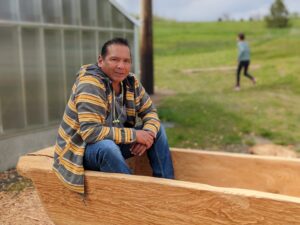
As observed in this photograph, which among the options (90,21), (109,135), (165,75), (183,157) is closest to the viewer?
(109,135)

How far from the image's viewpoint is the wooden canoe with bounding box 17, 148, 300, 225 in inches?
91.5

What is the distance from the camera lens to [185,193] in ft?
8.18

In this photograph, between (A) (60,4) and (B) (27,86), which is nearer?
(B) (27,86)

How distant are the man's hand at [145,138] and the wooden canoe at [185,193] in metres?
0.35

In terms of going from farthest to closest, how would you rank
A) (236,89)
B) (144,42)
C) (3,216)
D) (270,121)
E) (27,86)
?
(236,89), (144,42), (270,121), (27,86), (3,216)

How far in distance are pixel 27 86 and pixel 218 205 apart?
4.49m

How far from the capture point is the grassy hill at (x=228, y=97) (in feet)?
25.2

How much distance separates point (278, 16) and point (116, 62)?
4016 centimetres

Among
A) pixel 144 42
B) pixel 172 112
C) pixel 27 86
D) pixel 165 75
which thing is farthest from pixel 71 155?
pixel 165 75

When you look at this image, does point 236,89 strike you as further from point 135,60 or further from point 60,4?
point 60,4

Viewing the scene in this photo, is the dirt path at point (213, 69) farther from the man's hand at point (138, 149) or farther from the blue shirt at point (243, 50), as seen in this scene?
the man's hand at point (138, 149)

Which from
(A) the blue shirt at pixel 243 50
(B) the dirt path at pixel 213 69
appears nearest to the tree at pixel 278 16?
(B) the dirt path at pixel 213 69

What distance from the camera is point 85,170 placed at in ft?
9.29

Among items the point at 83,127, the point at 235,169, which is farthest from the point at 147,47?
the point at 83,127
